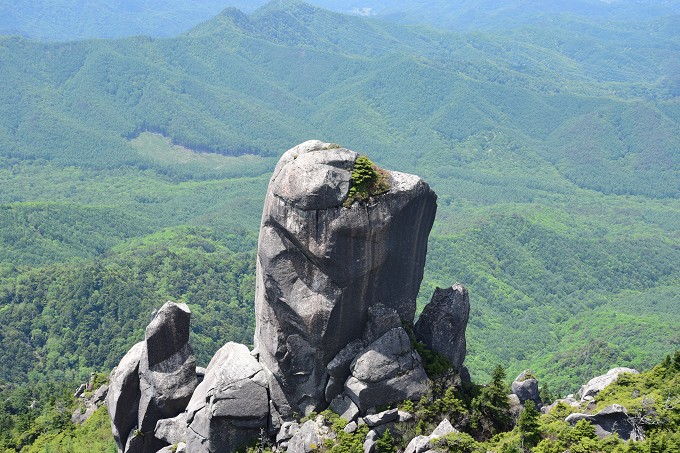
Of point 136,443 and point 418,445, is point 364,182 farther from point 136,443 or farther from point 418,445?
point 136,443

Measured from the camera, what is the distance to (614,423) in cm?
3912

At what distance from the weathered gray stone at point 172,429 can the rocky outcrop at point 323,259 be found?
247 inches

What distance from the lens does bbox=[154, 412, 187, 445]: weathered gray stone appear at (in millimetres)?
45781

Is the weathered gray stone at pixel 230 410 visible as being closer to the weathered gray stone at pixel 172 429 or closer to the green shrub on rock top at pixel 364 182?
the weathered gray stone at pixel 172 429

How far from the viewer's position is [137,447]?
47562mm

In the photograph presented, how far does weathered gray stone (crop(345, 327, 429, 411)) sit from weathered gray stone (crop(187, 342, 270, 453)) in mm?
5086

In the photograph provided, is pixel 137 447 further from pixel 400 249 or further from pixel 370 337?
pixel 400 249

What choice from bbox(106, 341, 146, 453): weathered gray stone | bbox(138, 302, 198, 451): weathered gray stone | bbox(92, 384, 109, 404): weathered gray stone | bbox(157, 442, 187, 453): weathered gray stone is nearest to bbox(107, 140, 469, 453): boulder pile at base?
bbox(157, 442, 187, 453): weathered gray stone

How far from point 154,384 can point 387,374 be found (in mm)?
14713

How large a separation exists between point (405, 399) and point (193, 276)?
344ft

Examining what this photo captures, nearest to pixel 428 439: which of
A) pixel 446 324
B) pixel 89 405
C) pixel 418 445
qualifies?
pixel 418 445

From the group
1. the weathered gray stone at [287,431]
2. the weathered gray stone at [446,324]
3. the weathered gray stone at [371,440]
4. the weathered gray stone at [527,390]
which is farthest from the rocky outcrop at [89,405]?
the weathered gray stone at [527,390]

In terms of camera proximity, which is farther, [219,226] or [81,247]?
[219,226]

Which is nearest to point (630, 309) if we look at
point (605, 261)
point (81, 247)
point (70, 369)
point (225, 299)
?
point (605, 261)
